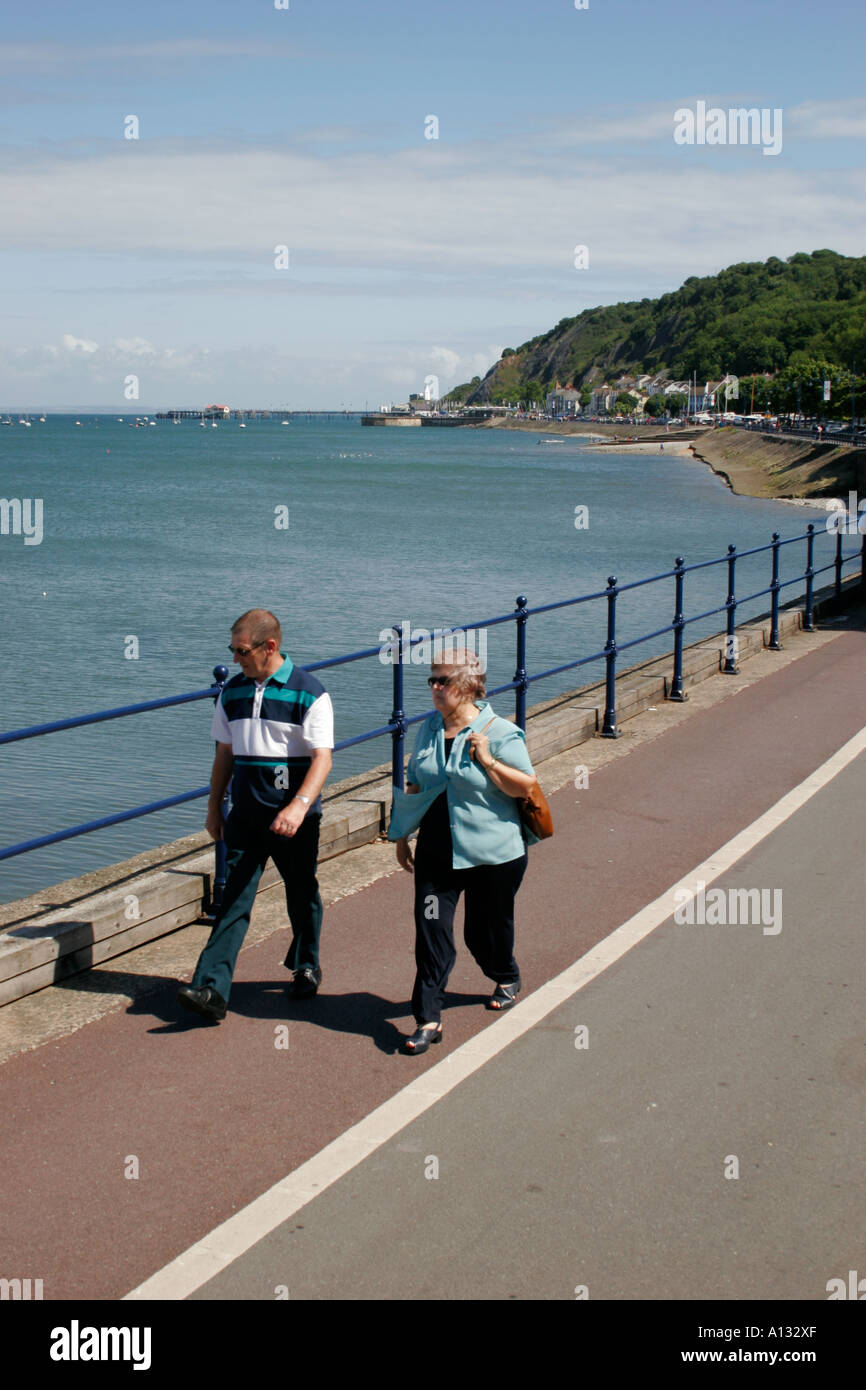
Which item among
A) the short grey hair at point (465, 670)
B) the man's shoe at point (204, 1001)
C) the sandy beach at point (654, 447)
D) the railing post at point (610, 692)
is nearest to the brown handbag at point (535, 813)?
the short grey hair at point (465, 670)

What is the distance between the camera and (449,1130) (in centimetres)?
467

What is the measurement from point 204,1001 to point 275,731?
1.05m

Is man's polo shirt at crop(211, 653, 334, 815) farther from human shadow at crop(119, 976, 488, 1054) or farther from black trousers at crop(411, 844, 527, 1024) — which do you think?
human shadow at crop(119, 976, 488, 1054)

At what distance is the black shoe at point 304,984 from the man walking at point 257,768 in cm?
33

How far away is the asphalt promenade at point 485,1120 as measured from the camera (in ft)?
12.9

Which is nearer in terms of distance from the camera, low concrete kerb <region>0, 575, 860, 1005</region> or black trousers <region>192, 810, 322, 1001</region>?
black trousers <region>192, 810, 322, 1001</region>

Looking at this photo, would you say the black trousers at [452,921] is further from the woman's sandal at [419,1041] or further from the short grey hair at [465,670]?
the short grey hair at [465,670]

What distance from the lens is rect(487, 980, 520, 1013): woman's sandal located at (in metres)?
5.73

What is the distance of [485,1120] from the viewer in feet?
15.5

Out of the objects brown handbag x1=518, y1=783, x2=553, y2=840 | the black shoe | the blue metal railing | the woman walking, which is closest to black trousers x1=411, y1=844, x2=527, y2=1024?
the woman walking

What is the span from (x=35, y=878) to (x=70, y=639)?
764 inches

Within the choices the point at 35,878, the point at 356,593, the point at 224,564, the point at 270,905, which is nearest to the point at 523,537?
the point at 224,564

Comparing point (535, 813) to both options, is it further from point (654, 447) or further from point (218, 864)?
point (654, 447)
